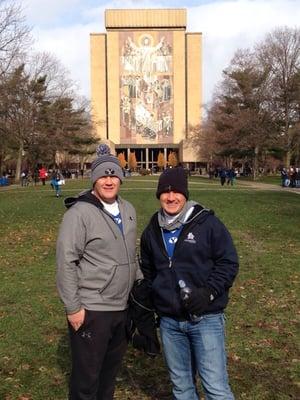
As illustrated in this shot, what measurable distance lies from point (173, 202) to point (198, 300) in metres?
0.64

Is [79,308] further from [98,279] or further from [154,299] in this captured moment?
[154,299]

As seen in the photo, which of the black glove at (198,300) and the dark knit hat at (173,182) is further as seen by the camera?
the dark knit hat at (173,182)

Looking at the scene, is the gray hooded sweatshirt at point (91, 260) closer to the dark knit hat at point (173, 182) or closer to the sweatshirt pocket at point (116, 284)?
the sweatshirt pocket at point (116, 284)

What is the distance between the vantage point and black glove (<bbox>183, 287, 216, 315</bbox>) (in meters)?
3.16

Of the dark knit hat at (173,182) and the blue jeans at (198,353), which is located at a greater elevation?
the dark knit hat at (173,182)

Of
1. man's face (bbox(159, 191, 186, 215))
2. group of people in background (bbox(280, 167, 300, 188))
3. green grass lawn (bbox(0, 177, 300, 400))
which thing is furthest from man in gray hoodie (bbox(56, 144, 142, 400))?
group of people in background (bbox(280, 167, 300, 188))

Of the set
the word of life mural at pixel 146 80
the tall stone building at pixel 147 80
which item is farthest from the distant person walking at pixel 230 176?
the word of life mural at pixel 146 80

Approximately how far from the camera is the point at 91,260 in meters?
3.42

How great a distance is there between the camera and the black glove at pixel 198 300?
3.16 m

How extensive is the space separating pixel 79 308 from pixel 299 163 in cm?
6989

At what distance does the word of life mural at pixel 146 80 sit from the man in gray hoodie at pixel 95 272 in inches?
4249

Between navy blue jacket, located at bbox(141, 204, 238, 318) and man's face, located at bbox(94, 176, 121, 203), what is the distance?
19.3 inches

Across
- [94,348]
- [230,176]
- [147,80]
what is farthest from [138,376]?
[147,80]

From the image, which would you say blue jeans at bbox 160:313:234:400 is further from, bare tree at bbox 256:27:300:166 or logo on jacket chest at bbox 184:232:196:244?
bare tree at bbox 256:27:300:166
